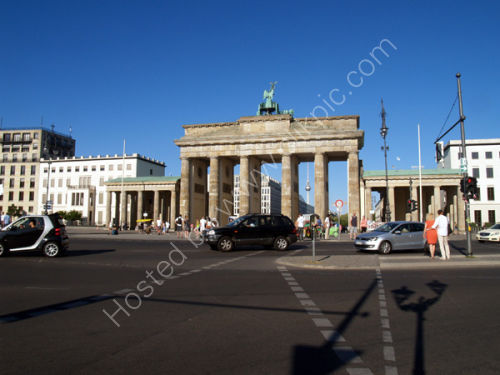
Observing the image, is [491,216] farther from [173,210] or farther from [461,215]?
[173,210]

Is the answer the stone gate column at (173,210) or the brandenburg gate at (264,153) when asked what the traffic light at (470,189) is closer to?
the brandenburg gate at (264,153)

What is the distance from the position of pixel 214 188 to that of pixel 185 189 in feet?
14.0

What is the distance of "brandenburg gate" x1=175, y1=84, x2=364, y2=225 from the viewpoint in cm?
4991

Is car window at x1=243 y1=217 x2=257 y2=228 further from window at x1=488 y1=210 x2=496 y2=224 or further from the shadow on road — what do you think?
window at x1=488 y1=210 x2=496 y2=224

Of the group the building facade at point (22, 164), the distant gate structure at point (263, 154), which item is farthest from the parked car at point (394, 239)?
the building facade at point (22, 164)

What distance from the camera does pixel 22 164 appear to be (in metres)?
92.4

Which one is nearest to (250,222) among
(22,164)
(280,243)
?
(280,243)

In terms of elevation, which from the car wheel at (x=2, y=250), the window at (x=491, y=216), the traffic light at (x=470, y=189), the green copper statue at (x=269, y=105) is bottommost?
the car wheel at (x=2, y=250)

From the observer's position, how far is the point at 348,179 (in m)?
49.7

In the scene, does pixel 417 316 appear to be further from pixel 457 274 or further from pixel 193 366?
pixel 457 274

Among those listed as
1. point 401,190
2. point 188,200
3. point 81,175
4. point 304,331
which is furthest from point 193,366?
point 81,175

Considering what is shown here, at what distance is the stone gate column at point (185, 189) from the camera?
183 ft

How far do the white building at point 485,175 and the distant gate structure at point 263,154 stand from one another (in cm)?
3601

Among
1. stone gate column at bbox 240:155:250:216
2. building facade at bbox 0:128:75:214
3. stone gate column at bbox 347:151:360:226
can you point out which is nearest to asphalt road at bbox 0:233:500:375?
stone gate column at bbox 347:151:360:226
